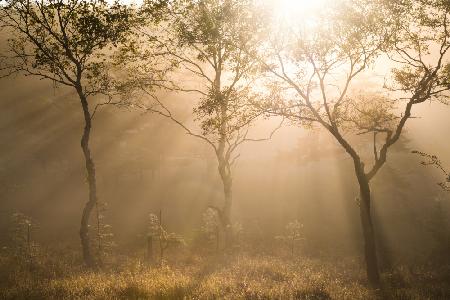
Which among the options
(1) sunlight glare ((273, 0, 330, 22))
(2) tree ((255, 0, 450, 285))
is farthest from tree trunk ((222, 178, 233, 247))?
(1) sunlight glare ((273, 0, 330, 22))

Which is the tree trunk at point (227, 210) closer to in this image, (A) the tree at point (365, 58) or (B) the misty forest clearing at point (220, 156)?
(B) the misty forest clearing at point (220, 156)

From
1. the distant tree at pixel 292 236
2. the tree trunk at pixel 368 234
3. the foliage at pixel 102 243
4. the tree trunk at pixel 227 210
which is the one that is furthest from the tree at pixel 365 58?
the distant tree at pixel 292 236

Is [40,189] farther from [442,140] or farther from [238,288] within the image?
[442,140]

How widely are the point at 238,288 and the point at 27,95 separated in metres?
43.5

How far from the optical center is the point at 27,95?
4759 cm

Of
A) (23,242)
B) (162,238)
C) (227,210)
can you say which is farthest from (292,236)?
(23,242)

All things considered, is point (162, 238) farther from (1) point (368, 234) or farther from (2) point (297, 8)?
(2) point (297, 8)

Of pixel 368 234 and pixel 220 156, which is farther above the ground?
pixel 220 156

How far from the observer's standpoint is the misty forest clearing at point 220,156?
16.6 m

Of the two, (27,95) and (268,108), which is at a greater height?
(27,95)

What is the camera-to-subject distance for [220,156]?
23.0 metres

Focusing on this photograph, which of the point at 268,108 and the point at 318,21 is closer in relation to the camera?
the point at 318,21

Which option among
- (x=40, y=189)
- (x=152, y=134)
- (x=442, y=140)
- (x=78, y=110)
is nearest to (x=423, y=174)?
(x=442, y=140)

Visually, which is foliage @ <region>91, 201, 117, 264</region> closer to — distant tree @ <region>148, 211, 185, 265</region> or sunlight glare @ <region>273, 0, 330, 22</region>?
distant tree @ <region>148, 211, 185, 265</region>
